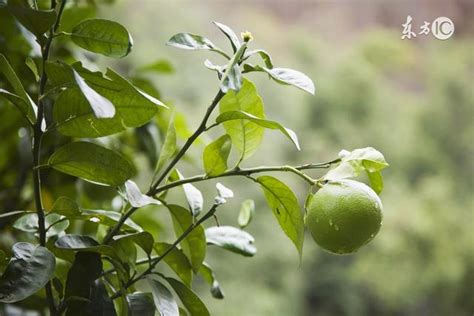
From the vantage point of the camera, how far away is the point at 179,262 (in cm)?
39

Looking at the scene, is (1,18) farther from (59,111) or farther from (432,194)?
(432,194)

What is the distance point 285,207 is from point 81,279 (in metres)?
0.11

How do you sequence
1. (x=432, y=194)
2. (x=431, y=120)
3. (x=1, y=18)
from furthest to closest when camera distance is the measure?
(x=431, y=120) < (x=432, y=194) < (x=1, y=18)

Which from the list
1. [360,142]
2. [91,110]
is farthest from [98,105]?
[360,142]

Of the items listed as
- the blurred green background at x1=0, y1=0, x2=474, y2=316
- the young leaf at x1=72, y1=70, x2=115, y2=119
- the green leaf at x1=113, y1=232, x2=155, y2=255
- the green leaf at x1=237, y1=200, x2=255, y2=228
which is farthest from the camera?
the blurred green background at x1=0, y1=0, x2=474, y2=316

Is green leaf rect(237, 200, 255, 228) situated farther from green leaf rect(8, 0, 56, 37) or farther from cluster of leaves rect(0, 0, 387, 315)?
green leaf rect(8, 0, 56, 37)

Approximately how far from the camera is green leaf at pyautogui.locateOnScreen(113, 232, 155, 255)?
0.36 m

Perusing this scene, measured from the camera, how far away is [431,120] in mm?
4082

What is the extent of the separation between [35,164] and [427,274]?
3.80 m

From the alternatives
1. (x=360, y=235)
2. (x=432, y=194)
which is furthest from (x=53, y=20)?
(x=432, y=194)

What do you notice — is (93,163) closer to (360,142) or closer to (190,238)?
(190,238)

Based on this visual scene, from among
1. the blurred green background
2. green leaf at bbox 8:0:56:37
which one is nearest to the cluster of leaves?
green leaf at bbox 8:0:56:37

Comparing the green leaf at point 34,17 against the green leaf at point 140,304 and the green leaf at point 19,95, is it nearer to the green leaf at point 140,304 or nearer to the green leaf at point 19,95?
the green leaf at point 19,95

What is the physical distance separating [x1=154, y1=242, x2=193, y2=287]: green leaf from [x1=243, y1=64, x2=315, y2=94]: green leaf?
0.38 feet
